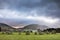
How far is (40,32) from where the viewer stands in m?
34.2

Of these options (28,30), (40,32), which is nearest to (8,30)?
(28,30)

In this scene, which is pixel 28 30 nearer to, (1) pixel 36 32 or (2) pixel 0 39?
(1) pixel 36 32

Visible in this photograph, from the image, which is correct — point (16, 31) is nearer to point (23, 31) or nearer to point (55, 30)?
point (23, 31)

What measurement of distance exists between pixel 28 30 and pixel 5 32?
4738mm

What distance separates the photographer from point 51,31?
3659 centimetres

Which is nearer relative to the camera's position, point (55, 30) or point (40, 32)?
point (40, 32)

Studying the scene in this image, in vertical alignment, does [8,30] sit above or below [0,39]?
above

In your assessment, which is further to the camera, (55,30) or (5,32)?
(55,30)

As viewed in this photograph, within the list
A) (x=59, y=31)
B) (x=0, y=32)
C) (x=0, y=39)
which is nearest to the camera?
(x=0, y=39)

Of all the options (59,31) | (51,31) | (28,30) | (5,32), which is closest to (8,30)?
(5,32)

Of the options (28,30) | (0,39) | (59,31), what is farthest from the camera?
(59,31)

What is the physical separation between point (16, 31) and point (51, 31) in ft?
24.0

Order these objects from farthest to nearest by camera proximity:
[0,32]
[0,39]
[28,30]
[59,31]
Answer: [59,31] → [28,30] → [0,32] → [0,39]

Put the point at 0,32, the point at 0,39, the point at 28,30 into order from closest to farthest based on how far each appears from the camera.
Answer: the point at 0,39, the point at 0,32, the point at 28,30
